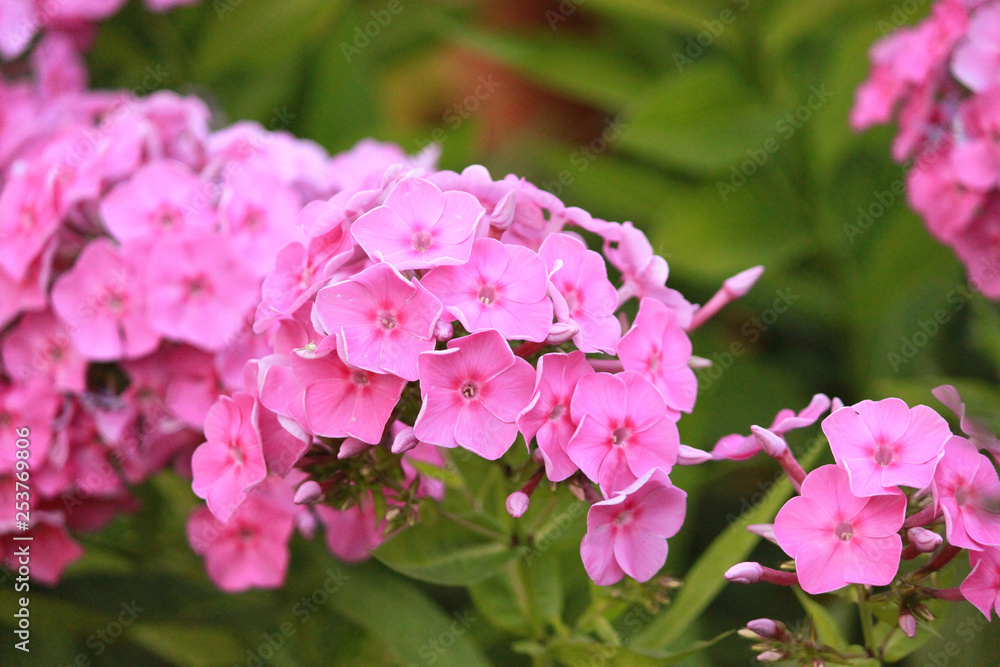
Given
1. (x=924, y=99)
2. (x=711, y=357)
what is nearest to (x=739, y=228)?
(x=711, y=357)

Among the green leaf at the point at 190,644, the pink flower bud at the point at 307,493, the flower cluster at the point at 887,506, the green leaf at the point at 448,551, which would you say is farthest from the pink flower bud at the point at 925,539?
the green leaf at the point at 190,644

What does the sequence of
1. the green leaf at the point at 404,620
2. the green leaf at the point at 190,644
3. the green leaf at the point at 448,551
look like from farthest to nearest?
the green leaf at the point at 190,644, the green leaf at the point at 404,620, the green leaf at the point at 448,551

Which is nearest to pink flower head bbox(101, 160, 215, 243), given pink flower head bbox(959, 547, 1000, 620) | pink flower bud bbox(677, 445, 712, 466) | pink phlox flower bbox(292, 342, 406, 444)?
pink phlox flower bbox(292, 342, 406, 444)

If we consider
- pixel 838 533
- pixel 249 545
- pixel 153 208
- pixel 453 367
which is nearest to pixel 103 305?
pixel 153 208

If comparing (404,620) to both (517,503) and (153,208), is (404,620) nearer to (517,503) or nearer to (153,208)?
(517,503)

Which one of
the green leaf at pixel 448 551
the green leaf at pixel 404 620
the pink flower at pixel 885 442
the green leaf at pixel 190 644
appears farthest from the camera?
the green leaf at pixel 190 644

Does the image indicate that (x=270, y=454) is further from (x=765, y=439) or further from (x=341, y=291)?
(x=765, y=439)

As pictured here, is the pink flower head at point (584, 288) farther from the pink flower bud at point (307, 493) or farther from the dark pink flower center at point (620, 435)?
the pink flower bud at point (307, 493)
